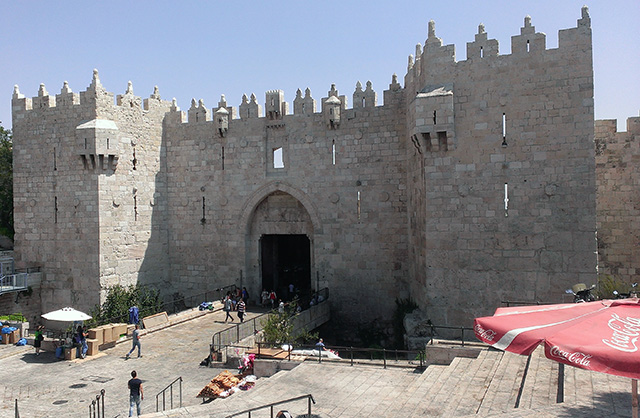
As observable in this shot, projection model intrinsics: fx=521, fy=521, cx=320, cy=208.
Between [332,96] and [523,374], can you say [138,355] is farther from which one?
[332,96]

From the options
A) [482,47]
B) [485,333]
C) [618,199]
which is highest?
[482,47]

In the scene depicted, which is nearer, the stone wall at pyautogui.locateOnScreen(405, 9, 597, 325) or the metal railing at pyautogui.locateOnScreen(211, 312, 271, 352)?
the stone wall at pyautogui.locateOnScreen(405, 9, 597, 325)


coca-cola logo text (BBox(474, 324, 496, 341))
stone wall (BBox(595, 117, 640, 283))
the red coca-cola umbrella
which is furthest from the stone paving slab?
stone wall (BBox(595, 117, 640, 283))

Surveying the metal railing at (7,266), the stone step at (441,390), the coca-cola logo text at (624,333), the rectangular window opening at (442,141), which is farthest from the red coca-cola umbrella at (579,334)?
the metal railing at (7,266)

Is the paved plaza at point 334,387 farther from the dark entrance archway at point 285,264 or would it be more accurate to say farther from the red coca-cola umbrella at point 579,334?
the dark entrance archway at point 285,264

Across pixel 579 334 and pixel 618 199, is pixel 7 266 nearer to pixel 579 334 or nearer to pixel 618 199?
pixel 579 334

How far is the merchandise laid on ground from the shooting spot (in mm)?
12148

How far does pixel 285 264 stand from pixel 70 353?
1267 cm

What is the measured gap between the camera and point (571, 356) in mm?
5863

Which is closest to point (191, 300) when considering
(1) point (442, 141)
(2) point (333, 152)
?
(2) point (333, 152)

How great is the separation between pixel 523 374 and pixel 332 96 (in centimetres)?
1450

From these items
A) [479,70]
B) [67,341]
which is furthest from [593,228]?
[67,341]

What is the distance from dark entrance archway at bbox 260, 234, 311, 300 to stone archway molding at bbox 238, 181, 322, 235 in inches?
51.3

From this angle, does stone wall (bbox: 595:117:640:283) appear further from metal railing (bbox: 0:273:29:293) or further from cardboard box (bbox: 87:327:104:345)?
metal railing (bbox: 0:273:29:293)
